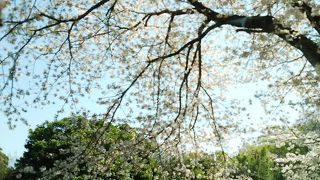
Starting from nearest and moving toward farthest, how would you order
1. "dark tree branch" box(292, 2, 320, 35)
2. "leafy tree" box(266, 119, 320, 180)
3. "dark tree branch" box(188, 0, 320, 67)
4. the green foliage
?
"dark tree branch" box(292, 2, 320, 35) < "dark tree branch" box(188, 0, 320, 67) < "leafy tree" box(266, 119, 320, 180) < the green foliage

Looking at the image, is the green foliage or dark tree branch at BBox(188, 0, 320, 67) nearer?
dark tree branch at BBox(188, 0, 320, 67)

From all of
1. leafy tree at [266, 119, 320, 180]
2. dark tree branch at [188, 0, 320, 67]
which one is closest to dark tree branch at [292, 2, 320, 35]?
dark tree branch at [188, 0, 320, 67]

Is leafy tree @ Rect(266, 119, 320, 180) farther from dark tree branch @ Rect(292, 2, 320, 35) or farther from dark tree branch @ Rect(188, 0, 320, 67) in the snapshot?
dark tree branch @ Rect(292, 2, 320, 35)

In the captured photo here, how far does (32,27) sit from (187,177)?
504 centimetres

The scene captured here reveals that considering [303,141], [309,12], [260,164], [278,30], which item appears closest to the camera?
[309,12]

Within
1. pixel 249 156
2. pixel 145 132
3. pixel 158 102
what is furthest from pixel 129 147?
pixel 249 156

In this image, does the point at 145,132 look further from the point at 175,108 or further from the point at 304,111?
the point at 304,111

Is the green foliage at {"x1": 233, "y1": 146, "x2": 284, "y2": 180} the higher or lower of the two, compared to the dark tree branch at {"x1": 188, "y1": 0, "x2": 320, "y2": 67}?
higher

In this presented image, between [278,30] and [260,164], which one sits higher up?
[260,164]

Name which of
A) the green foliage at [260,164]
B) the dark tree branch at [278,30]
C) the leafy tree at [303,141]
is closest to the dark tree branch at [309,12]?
the dark tree branch at [278,30]

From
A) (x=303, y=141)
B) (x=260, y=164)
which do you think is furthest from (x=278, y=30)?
(x=260, y=164)

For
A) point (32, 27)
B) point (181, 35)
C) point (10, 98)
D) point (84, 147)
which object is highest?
point (181, 35)

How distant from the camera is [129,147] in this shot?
28.9 ft

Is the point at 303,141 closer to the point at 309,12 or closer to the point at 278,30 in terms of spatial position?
the point at 278,30
